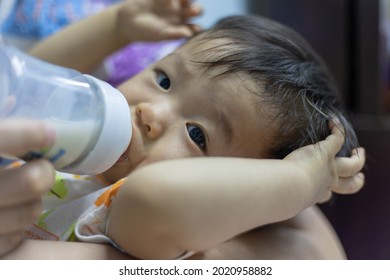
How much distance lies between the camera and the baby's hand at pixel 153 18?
3.39 ft

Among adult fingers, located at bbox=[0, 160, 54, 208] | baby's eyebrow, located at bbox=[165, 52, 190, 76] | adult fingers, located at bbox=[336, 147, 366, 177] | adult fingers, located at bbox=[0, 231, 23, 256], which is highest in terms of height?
adult fingers, located at bbox=[0, 160, 54, 208]

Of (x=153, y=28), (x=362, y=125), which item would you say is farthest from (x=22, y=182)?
(x=362, y=125)

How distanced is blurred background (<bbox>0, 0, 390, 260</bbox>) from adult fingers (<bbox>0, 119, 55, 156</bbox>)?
2.54 ft

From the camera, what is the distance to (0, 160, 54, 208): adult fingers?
48cm

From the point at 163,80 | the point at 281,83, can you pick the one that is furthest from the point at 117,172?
the point at 281,83

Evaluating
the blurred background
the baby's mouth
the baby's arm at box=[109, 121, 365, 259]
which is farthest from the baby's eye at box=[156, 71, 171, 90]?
the blurred background

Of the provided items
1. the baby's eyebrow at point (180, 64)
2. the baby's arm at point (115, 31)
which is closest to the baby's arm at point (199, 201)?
the baby's eyebrow at point (180, 64)

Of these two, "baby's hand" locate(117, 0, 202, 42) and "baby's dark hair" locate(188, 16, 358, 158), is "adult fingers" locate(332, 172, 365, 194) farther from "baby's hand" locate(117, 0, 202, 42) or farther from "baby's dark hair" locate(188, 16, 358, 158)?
"baby's hand" locate(117, 0, 202, 42)

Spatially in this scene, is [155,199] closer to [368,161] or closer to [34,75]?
[34,75]

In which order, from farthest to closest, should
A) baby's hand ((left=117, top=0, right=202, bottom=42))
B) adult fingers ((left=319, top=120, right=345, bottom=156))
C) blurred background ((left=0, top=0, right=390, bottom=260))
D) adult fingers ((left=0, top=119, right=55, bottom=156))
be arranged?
1. blurred background ((left=0, top=0, right=390, bottom=260))
2. baby's hand ((left=117, top=0, right=202, bottom=42))
3. adult fingers ((left=319, top=120, right=345, bottom=156))
4. adult fingers ((left=0, top=119, right=55, bottom=156))

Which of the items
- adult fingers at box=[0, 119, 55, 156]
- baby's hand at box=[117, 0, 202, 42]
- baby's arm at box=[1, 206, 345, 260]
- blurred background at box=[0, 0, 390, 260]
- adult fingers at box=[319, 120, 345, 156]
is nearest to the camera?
adult fingers at box=[0, 119, 55, 156]

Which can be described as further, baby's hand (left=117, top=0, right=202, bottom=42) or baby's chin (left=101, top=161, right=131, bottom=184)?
baby's hand (left=117, top=0, right=202, bottom=42)

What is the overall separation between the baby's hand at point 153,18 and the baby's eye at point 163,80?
0.26m

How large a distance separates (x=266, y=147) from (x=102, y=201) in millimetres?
247
